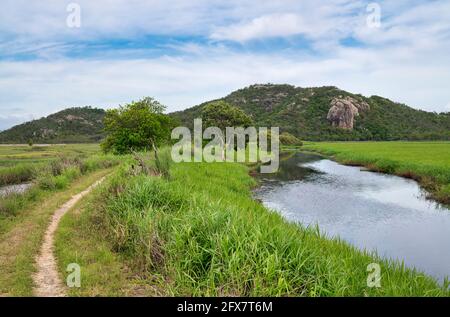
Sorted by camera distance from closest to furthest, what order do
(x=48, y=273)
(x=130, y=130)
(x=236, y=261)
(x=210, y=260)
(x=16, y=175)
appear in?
(x=236, y=261)
(x=210, y=260)
(x=48, y=273)
(x=16, y=175)
(x=130, y=130)

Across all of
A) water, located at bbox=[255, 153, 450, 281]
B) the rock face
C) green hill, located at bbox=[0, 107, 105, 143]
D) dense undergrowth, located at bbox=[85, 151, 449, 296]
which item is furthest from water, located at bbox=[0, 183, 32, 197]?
the rock face

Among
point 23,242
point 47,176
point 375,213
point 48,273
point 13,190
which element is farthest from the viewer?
point 47,176

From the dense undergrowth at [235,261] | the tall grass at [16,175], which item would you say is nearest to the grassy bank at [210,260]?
the dense undergrowth at [235,261]

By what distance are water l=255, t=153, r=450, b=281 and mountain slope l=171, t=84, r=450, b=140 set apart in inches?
2370

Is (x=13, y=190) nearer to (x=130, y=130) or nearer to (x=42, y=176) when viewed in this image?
(x=42, y=176)

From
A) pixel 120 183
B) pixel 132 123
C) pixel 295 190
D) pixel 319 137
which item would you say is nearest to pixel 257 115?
pixel 319 137

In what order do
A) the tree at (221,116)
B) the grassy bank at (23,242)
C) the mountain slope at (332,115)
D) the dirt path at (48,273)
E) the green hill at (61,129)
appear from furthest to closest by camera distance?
the mountain slope at (332,115)
the green hill at (61,129)
the tree at (221,116)
the grassy bank at (23,242)
the dirt path at (48,273)

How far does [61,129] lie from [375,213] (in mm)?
84167

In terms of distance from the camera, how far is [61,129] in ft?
283

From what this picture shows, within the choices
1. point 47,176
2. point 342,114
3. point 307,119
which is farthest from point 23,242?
point 307,119

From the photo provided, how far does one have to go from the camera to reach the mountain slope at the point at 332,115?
316 ft

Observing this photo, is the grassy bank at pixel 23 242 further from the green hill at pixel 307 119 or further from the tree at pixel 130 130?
the green hill at pixel 307 119

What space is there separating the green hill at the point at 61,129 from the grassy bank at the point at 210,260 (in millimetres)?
71059
